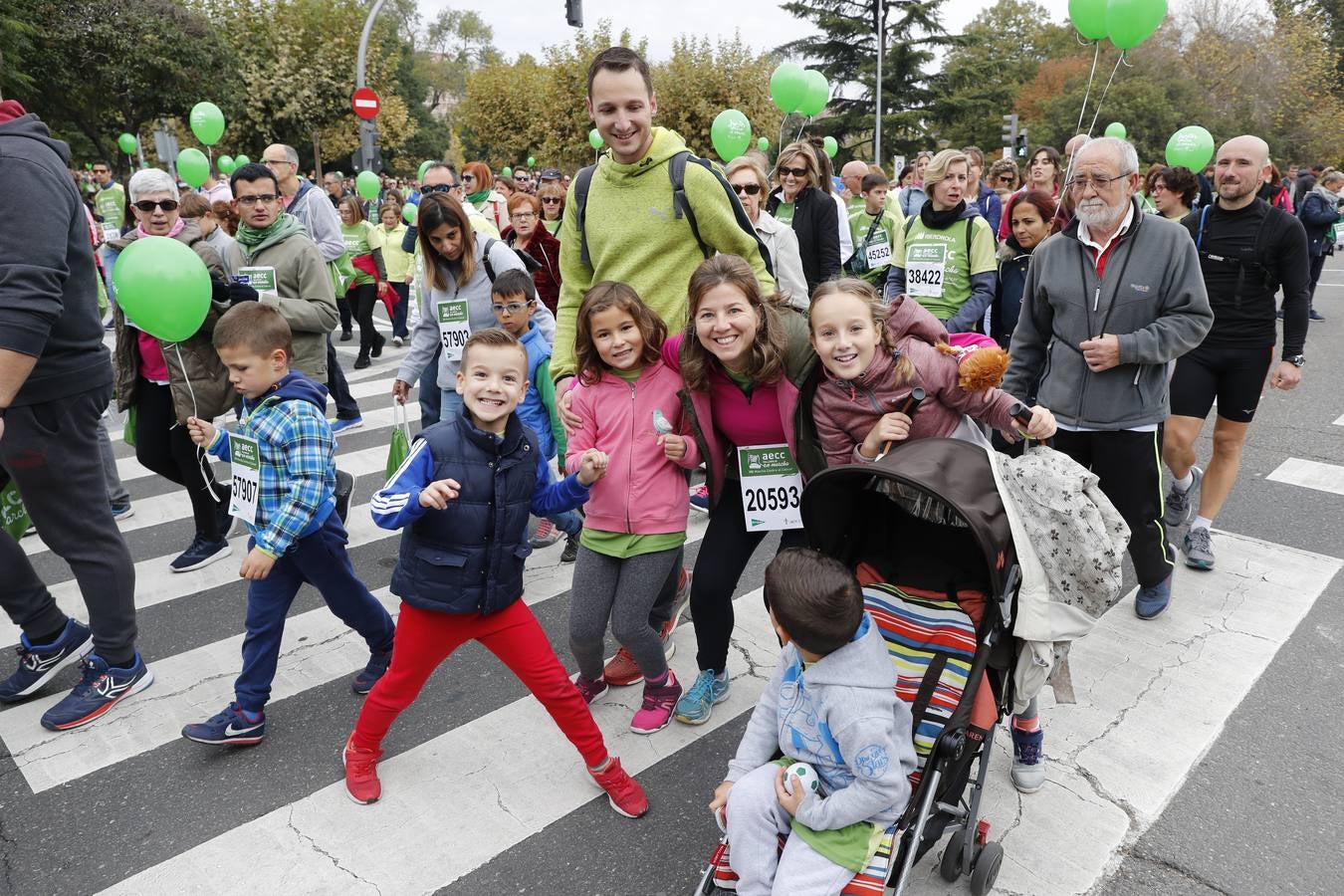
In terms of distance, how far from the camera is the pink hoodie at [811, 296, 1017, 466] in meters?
2.89

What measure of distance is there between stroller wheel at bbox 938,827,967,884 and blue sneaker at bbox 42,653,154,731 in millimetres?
3185

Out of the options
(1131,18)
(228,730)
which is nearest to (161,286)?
(228,730)

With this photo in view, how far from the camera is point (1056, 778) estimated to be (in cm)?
304

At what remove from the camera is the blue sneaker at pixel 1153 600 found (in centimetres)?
411

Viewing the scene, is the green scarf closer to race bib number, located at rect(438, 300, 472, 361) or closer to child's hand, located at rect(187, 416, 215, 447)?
race bib number, located at rect(438, 300, 472, 361)

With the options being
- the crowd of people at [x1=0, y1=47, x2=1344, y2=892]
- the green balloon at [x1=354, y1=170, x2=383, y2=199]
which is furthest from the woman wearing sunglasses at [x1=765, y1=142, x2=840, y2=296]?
the green balloon at [x1=354, y1=170, x2=383, y2=199]

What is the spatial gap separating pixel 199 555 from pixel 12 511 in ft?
3.83

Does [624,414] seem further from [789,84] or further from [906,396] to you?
[789,84]

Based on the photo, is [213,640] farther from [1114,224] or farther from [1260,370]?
[1260,370]

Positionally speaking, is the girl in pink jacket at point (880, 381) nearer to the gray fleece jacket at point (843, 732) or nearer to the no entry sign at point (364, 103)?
the gray fleece jacket at point (843, 732)

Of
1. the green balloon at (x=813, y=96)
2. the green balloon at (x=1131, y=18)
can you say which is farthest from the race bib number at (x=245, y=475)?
the green balloon at (x=813, y=96)

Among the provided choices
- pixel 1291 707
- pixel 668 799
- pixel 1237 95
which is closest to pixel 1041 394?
pixel 1291 707

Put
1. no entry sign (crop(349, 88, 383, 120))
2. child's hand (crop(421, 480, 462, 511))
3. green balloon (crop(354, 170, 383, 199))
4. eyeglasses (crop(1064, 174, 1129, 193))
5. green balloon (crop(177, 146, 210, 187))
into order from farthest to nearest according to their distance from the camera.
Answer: no entry sign (crop(349, 88, 383, 120)) → green balloon (crop(354, 170, 383, 199)) → green balloon (crop(177, 146, 210, 187)) → eyeglasses (crop(1064, 174, 1129, 193)) → child's hand (crop(421, 480, 462, 511))

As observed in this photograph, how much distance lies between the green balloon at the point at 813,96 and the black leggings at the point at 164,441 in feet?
22.6
